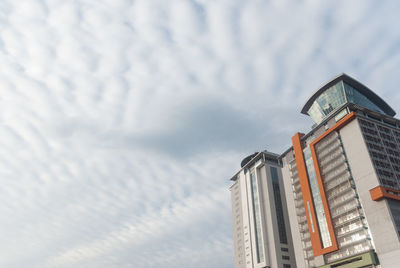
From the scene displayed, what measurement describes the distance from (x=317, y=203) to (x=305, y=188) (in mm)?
7480

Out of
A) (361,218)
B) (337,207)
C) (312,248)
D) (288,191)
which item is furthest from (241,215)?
(361,218)

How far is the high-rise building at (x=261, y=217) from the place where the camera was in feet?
414

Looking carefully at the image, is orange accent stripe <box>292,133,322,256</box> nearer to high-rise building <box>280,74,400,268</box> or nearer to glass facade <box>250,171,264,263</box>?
high-rise building <box>280,74,400,268</box>

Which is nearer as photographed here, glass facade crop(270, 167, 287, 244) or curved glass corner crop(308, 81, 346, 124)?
curved glass corner crop(308, 81, 346, 124)

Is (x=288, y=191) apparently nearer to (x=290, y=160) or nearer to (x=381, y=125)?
(x=290, y=160)

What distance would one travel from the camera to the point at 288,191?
125 metres

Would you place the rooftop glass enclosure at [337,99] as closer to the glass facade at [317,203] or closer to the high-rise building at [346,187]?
the high-rise building at [346,187]

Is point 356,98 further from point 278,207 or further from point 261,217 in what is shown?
point 261,217

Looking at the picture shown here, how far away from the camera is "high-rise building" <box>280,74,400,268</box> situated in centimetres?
8369

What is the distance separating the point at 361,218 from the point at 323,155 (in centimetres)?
2683

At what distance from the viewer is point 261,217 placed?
134 meters

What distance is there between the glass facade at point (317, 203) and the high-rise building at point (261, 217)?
28762mm

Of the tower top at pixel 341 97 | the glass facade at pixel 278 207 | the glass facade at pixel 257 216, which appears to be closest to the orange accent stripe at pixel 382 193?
the tower top at pixel 341 97

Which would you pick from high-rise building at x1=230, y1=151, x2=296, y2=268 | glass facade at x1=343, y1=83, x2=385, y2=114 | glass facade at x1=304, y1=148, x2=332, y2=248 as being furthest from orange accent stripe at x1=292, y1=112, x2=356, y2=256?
glass facade at x1=343, y1=83, x2=385, y2=114
